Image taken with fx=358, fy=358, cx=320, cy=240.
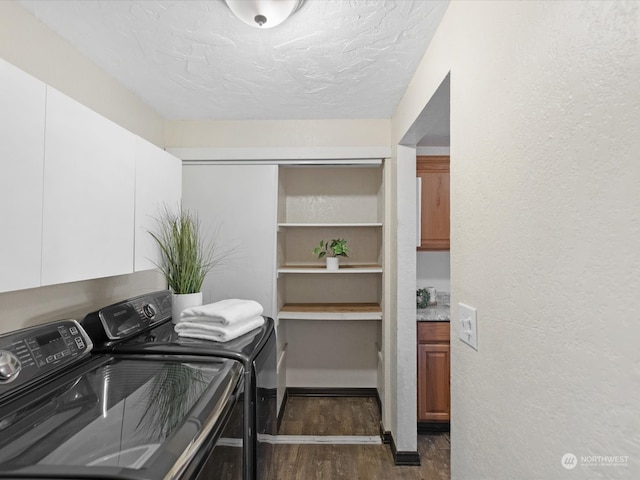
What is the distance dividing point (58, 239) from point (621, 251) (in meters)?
1.40

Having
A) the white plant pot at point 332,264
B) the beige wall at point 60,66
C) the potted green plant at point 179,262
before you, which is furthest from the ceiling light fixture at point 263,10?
the white plant pot at point 332,264

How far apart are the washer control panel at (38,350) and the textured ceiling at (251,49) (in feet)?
4.04

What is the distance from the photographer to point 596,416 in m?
0.60

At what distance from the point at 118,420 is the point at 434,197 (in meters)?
2.71

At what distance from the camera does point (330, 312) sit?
2.82 m

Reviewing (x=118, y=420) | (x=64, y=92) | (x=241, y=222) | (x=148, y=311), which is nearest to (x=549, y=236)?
(x=118, y=420)

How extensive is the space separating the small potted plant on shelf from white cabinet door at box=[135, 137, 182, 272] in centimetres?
136

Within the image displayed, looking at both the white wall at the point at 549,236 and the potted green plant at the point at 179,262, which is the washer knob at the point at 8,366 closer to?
the potted green plant at the point at 179,262

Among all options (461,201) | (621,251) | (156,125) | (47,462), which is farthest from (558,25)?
(156,125)

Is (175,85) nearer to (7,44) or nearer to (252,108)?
(252,108)

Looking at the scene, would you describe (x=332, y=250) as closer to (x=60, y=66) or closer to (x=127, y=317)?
(x=127, y=317)

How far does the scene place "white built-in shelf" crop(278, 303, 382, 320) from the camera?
9.11 ft

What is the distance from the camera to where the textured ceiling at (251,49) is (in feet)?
4.63

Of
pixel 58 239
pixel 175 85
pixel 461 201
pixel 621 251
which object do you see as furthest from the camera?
pixel 175 85
